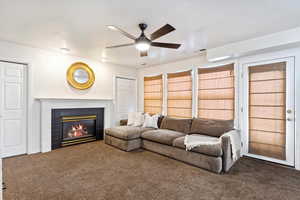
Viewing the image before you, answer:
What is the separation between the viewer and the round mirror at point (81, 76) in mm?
4223

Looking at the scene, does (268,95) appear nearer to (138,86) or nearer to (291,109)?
(291,109)

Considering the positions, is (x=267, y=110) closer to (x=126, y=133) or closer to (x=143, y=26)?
(x=143, y=26)

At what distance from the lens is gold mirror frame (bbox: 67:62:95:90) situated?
13.4 feet

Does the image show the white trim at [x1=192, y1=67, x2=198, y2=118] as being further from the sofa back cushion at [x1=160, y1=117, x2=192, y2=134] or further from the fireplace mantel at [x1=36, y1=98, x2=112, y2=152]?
the fireplace mantel at [x1=36, y1=98, x2=112, y2=152]

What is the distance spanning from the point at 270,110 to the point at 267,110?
5 centimetres

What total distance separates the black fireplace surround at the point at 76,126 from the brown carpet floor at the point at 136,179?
694mm

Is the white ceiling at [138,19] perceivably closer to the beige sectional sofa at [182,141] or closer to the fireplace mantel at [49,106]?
the fireplace mantel at [49,106]

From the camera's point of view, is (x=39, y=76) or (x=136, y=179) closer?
(x=136, y=179)

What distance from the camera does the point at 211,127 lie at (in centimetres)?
341

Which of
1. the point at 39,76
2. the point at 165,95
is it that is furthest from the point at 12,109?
the point at 165,95

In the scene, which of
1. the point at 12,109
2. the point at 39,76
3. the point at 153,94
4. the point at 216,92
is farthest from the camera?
the point at 153,94

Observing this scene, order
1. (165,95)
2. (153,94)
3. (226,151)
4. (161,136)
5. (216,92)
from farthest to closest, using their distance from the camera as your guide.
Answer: (153,94) → (165,95) → (216,92) → (161,136) → (226,151)

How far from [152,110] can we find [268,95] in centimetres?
325

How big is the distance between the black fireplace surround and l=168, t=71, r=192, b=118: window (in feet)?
7.26
